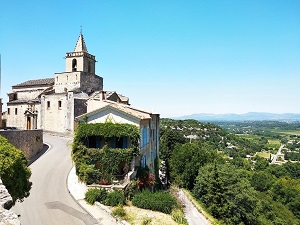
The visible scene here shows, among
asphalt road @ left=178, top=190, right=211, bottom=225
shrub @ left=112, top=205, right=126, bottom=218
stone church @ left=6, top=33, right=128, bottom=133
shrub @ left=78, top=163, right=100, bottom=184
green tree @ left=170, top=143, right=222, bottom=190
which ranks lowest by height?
asphalt road @ left=178, top=190, right=211, bottom=225

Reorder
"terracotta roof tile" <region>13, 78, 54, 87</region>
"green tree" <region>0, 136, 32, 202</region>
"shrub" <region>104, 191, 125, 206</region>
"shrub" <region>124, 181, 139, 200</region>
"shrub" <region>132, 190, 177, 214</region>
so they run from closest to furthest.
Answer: "green tree" <region>0, 136, 32, 202</region>
"shrub" <region>104, 191, 125, 206</region>
"shrub" <region>132, 190, 177, 214</region>
"shrub" <region>124, 181, 139, 200</region>
"terracotta roof tile" <region>13, 78, 54, 87</region>

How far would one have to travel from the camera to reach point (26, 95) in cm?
4472

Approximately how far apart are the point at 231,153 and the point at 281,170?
34695mm

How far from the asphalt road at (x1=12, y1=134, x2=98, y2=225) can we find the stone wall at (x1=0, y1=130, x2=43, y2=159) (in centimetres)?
133

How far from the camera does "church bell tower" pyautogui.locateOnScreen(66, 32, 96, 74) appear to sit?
133 feet

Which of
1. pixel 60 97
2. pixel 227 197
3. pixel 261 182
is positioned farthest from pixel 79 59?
pixel 261 182

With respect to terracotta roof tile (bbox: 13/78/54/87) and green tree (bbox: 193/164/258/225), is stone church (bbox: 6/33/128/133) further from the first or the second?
green tree (bbox: 193/164/258/225)

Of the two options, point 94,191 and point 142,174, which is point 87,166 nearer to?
point 94,191

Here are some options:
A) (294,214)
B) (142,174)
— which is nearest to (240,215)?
(142,174)

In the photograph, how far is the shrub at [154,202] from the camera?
59.3 feet

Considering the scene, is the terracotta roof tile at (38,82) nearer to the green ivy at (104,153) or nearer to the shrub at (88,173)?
the green ivy at (104,153)

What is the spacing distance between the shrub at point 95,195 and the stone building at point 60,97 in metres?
20.5

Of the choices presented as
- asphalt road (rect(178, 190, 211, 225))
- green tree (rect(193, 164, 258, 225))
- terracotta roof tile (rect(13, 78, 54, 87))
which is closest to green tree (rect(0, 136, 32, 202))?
asphalt road (rect(178, 190, 211, 225))

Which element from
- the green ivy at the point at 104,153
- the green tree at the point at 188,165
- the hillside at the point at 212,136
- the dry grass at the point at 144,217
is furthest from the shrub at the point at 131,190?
the hillside at the point at 212,136
